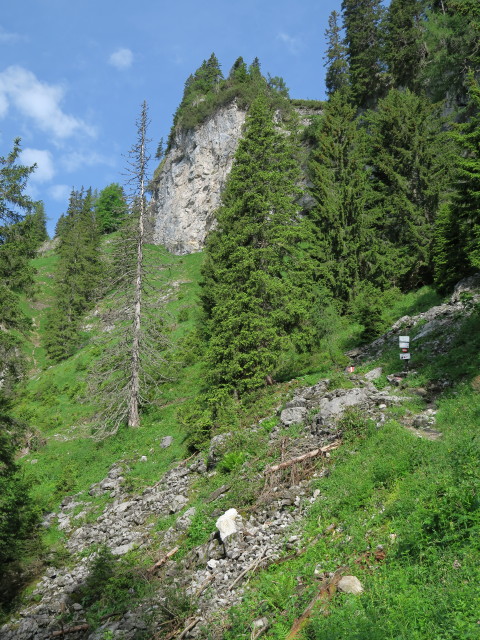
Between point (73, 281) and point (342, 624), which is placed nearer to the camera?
point (342, 624)

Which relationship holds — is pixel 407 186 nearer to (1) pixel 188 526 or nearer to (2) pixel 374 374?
(2) pixel 374 374

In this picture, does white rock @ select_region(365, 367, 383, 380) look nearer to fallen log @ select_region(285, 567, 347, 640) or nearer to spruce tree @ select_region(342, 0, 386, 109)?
fallen log @ select_region(285, 567, 347, 640)

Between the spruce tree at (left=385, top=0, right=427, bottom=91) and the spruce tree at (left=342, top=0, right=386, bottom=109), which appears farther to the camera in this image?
the spruce tree at (left=342, top=0, right=386, bottom=109)

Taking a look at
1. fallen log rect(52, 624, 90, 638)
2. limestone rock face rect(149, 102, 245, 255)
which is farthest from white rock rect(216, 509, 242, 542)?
limestone rock face rect(149, 102, 245, 255)

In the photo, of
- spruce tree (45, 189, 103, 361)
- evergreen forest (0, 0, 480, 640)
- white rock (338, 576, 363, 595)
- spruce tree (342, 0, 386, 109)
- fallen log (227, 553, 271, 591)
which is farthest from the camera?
spruce tree (342, 0, 386, 109)

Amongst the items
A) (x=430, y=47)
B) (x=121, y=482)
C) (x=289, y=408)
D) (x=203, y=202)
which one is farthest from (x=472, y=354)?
(x=203, y=202)

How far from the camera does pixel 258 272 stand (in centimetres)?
1727

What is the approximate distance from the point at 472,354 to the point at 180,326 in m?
25.2

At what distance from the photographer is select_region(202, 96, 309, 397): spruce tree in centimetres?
1669

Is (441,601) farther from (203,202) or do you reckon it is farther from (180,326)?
(203,202)

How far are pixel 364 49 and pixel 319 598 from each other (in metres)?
55.6

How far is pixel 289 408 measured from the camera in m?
13.0

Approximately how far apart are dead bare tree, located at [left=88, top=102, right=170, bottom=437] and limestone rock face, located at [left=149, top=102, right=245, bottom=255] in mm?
36292

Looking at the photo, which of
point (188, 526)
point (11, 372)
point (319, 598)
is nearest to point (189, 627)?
point (319, 598)
